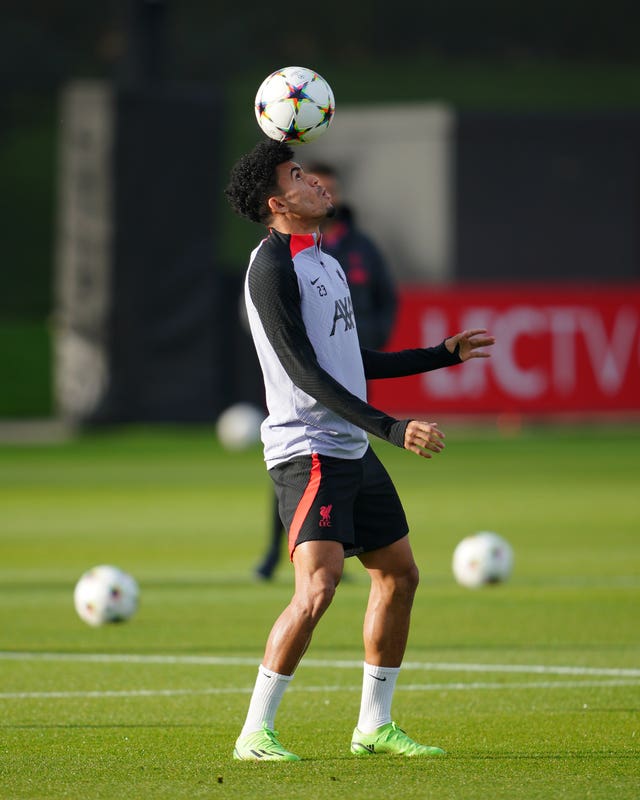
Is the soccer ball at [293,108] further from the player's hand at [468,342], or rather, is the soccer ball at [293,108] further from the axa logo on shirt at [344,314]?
the player's hand at [468,342]

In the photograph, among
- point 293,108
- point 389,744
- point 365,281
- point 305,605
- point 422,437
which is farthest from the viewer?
point 365,281

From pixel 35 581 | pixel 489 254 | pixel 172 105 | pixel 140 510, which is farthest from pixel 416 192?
pixel 35 581

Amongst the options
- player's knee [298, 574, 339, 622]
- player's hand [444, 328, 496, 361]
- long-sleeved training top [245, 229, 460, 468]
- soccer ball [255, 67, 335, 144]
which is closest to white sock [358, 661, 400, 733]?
player's knee [298, 574, 339, 622]

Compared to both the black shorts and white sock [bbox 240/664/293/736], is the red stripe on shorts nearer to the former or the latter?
the black shorts

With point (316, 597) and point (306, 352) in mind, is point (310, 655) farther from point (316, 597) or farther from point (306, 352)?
point (306, 352)

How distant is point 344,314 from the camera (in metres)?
6.88

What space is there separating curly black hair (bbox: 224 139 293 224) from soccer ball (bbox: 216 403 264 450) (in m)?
17.8

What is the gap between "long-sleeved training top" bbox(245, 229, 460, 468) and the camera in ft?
21.6

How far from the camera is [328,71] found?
57.3m

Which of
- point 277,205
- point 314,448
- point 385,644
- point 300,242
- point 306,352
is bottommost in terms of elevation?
point 385,644

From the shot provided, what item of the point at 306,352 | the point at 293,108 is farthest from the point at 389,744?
the point at 293,108

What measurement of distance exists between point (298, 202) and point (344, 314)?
0.47 m

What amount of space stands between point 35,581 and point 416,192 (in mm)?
17042

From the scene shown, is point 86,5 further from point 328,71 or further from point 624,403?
point 624,403
